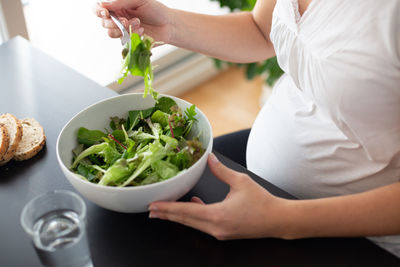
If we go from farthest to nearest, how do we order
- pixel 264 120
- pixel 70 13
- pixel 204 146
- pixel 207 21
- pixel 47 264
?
pixel 70 13, pixel 207 21, pixel 264 120, pixel 204 146, pixel 47 264

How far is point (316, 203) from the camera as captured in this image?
0.74 metres

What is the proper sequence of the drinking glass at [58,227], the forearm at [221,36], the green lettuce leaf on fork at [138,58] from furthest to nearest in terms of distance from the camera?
the forearm at [221,36], the green lettuce leaf on fork at [138,58], the drinking glass at [58,227]

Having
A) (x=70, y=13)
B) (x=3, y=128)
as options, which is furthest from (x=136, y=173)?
(x=70, y=13)

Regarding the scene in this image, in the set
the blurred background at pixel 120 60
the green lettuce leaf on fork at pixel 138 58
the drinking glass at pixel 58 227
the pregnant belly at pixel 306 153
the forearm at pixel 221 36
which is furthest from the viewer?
the blurred background at pixel 120 60

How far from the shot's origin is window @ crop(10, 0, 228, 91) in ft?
6.69

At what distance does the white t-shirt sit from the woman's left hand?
0.26 m

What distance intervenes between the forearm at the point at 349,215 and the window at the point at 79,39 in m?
1.61

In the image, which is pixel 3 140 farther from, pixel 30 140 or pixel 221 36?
pixel 221 36

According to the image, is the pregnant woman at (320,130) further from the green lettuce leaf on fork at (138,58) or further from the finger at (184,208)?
the green lettuce leaf on fork at (138,58)

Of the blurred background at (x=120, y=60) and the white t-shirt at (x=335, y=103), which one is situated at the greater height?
the white t-shirt at (x=335, y=103)

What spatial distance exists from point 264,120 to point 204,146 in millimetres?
316

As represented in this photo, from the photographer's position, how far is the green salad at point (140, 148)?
0.72 m

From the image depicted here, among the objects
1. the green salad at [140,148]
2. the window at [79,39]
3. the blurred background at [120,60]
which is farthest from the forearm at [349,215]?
the window at [79,39]

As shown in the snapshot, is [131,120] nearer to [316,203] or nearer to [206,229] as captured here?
[206,229]
